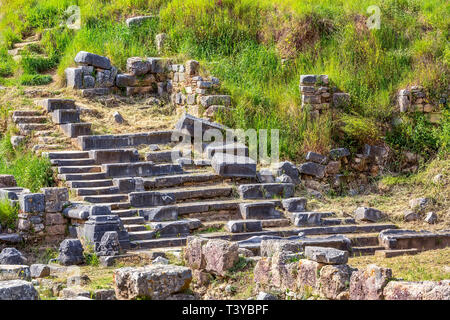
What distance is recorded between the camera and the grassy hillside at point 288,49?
18.2 m

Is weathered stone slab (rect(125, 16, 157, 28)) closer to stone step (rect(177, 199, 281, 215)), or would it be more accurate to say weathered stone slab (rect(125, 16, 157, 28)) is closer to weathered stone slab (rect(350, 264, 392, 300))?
stone step (rect(177, 199, 281, 215))

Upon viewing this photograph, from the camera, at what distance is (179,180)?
51.7ft

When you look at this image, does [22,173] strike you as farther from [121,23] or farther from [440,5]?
[440,5]

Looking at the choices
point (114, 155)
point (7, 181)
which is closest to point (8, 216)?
point (7, 181)

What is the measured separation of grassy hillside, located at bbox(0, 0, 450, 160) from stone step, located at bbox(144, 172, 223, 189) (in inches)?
82.9

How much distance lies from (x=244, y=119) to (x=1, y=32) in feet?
24.4

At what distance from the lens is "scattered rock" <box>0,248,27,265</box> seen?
1187cm

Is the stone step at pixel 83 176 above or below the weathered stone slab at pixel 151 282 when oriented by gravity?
above

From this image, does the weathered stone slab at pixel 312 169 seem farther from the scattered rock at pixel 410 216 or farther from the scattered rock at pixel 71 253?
the scattered rock at pixel 71 253

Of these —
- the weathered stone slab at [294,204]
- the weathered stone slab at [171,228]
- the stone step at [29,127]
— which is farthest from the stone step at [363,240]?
the stone step at [29,127]

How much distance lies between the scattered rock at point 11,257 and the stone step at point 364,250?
5.32 m

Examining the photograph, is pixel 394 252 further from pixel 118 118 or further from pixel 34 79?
pixel 34 79

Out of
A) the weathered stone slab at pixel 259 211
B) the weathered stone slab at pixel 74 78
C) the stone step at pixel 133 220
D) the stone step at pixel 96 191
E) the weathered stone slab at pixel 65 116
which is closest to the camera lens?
the stone step at pixel 133 220

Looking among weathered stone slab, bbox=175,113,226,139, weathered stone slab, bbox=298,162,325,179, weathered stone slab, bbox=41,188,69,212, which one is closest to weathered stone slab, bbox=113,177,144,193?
weathered stone slab, bbox=41,188,69,212
